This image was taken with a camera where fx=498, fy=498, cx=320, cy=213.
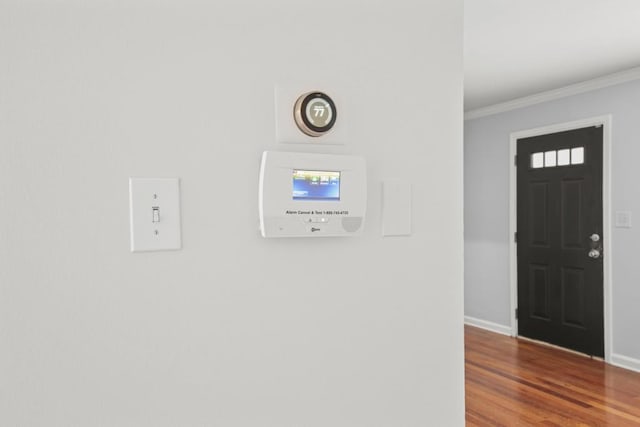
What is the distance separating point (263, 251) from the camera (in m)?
0.94

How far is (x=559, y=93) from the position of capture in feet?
15.3

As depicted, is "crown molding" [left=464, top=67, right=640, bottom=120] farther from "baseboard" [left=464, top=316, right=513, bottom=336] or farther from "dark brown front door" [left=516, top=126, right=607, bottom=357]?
"baseboard" [left=464, top=316, right=513, bottom=336]

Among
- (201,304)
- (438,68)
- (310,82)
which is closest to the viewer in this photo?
(201,304)

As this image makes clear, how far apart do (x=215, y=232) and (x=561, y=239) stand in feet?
14.9

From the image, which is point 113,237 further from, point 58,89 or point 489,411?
point 489,411

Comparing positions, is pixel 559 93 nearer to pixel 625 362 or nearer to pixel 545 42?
pixel 545 42

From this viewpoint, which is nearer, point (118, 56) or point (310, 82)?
point (118, 56)

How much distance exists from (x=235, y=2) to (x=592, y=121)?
14.2ft

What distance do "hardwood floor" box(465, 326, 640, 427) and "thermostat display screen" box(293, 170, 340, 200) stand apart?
266 cm

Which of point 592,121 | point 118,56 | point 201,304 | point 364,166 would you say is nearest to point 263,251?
point 201,304

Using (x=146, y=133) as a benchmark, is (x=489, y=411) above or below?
below

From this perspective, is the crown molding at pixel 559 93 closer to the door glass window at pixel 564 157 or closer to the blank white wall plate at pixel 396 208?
the door glass window at pixel 564 157

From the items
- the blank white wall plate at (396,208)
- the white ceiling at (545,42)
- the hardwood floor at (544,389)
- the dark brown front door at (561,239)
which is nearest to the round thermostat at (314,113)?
the blank white wall plate at (396,208)

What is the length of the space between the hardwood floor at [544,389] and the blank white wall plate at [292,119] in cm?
268
